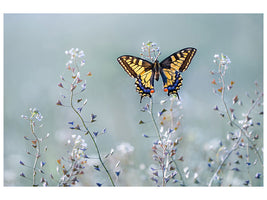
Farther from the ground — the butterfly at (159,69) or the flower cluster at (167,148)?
the butterfly at (159,69)

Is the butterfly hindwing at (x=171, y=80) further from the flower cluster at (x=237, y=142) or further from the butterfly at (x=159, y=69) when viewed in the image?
the flower cluster at (x=237, y=142)

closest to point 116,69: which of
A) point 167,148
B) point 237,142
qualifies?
point 167,148

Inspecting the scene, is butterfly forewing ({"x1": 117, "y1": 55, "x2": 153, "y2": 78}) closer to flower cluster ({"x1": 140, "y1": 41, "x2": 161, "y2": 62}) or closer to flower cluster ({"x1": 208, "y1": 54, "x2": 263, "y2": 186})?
flower cluster ({"x1": 140, "y1": 41, "x2": 161, "y2": 62})

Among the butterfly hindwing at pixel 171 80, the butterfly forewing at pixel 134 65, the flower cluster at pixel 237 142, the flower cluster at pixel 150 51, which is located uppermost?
the flower cluster at pixel 150 51

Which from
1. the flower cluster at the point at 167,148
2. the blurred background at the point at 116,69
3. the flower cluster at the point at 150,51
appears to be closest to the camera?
the flower cluster at the point at 167,148

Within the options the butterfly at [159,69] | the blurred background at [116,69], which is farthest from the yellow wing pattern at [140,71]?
the blurred background at [116,69]
